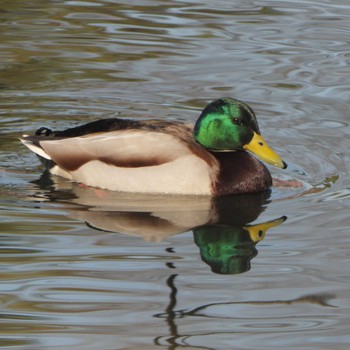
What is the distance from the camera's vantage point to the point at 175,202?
9.84 metres

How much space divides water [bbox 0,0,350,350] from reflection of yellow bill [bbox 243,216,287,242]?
0.08ft

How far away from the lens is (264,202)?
393 inches

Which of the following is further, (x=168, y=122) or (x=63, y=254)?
(x=168, y=122)

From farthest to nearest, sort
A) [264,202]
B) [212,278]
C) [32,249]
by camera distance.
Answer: [264,202]
[32,249]
[212,278]

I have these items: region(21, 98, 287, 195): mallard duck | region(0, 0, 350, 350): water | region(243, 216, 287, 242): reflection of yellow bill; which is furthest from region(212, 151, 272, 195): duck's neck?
region(243, 216, 287, 242): reflection of yellow bill

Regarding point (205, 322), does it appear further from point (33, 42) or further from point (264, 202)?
point (33, 42)

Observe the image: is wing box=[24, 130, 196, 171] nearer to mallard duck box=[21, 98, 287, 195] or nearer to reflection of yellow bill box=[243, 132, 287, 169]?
mallard duck box=[21, 98, 287, 195]

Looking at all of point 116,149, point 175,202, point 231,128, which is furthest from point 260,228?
point 116,149

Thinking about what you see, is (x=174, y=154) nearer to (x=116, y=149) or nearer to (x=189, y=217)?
(x=116, y=149)

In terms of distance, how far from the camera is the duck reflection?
8656mm

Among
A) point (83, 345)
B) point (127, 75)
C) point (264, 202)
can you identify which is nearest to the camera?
point (83, 345)

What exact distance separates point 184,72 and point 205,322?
248 inches

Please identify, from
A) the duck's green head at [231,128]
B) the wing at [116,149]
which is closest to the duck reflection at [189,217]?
the wing at [116,149]

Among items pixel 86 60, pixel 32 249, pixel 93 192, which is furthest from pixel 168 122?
pixel 86 60
